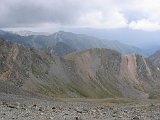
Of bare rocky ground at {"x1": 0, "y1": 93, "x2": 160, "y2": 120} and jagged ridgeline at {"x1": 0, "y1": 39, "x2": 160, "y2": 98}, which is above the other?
jagged ridgeline at {"x1": 0, "y1": 39, "x2": 160, "y2": 98}

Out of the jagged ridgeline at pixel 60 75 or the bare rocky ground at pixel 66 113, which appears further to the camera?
the jagged ridgeline at pixel 60 75

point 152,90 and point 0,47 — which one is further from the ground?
point 0,47

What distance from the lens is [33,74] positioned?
142m

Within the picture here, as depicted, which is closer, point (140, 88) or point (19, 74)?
point (19, 74)

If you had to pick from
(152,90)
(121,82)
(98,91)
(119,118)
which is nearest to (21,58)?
(98,91)

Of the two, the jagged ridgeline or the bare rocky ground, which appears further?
the jagged ridgeline

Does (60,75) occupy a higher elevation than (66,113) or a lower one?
higher

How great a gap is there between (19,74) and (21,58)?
1398 centimetres

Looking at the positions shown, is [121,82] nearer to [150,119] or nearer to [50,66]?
[50,66]

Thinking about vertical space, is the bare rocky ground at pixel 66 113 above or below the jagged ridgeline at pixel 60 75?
below

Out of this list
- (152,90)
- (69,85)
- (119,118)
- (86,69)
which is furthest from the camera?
(152,90)

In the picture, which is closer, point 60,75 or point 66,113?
point 66,113

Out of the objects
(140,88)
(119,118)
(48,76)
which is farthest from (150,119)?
(140,88)

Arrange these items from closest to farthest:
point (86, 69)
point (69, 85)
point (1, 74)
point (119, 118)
→ point (119, 118)
point (1, 74)
point (69, 85)
point (86, 69)
